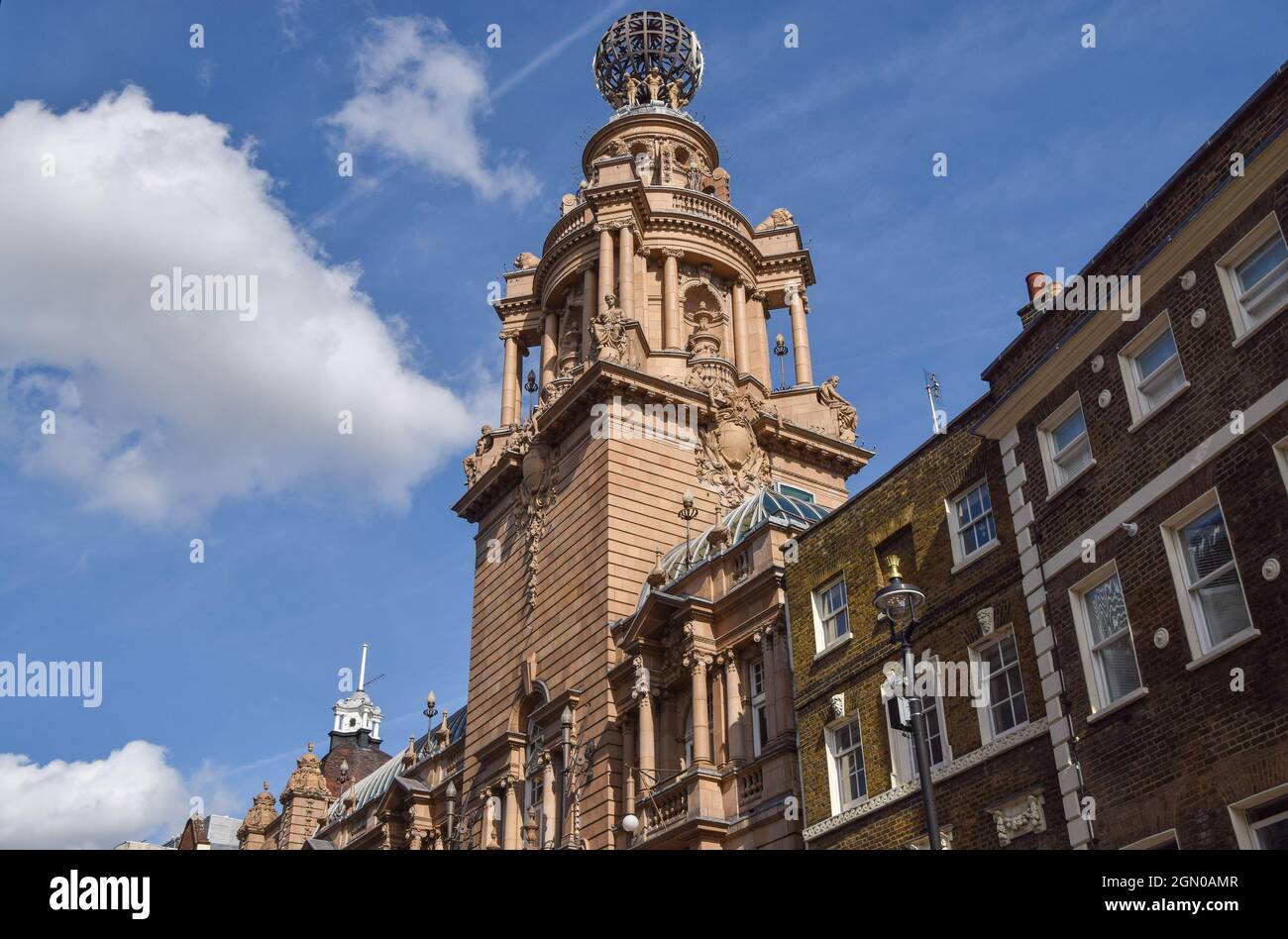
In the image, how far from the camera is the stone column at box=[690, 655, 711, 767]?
32031mm

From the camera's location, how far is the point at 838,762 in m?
27.2

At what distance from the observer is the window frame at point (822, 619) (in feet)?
91.9

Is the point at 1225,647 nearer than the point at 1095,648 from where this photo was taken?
Yes

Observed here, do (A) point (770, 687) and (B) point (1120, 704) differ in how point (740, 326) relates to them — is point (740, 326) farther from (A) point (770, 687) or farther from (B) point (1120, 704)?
(B) point (1120, 704)

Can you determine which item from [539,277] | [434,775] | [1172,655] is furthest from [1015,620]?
[539,277]

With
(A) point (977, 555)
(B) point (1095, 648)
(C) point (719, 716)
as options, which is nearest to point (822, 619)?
(C) point (719, 716)

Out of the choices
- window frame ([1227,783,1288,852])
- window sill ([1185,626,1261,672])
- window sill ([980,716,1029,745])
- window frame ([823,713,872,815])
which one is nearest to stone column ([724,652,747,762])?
window frame ([823,713,872,815])

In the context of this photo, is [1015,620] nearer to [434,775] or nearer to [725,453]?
[725,453]

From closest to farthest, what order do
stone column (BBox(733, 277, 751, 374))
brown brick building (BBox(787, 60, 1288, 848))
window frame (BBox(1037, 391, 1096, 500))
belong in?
brown brick building (BBox(787, 60, 1288, 848)) → window frame (BBox(1037, 391, 1096, 500)) → stone column (BBox(733, 277, 751, 374))

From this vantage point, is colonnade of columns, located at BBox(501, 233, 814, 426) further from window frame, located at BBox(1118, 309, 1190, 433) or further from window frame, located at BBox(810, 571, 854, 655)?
window frame, located at BBox(1118, 309, 1190, 433)

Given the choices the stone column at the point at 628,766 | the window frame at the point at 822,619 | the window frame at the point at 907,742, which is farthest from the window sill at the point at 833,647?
the stone column at the point at 628,766

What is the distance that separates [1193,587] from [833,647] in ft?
34.4

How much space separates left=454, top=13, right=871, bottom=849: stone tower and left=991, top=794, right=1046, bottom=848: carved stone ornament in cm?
Result: 787

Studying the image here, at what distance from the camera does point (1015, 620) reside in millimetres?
22953
